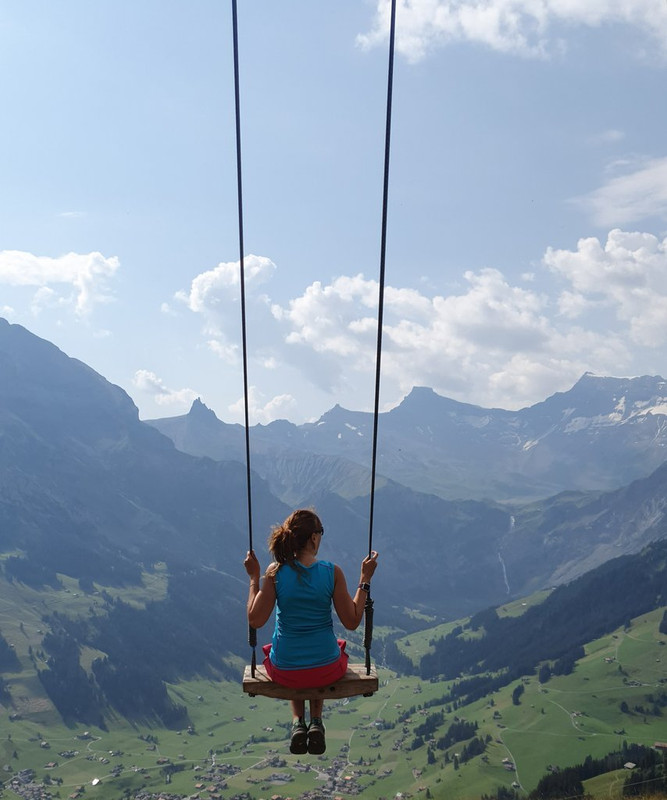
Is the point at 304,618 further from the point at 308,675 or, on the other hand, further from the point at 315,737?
the point at 315,737

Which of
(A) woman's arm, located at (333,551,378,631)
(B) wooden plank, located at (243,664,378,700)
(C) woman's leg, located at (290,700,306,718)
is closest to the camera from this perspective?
(A) woman's arm, located at (333,551,378,631)

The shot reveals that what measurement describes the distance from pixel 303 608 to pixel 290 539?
0.95 meters

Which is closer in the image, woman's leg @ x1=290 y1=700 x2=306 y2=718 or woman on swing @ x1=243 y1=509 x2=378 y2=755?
woman on swing @ x1=243 y1=509 x2=378 y2=755

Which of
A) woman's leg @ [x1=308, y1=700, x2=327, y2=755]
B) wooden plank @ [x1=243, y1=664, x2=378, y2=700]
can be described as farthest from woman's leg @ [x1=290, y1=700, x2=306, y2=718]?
woman's leg @ [x1=308, y1=700, x2=327, y2=755]

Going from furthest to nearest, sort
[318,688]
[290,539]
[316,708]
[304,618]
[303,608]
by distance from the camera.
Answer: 1. [316,708]
2. [318,688]
3. [304,618]
4. [303,608]
5. [290,539]

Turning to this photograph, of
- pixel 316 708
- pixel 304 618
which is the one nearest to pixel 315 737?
pixel 316 708

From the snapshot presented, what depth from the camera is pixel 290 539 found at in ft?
31.9

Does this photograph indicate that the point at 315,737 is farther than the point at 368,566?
No

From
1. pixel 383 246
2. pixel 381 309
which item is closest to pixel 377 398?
pixel 381 309

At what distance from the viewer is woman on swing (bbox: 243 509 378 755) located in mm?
9812

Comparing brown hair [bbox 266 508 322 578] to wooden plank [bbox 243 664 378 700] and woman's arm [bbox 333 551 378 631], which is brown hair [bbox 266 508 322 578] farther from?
wooden plank [bbox 243 664 378 700]

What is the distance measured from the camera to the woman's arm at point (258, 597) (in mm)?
9859

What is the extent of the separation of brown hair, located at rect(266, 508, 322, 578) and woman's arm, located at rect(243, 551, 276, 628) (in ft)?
0.57

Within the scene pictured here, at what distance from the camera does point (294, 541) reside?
975cm
